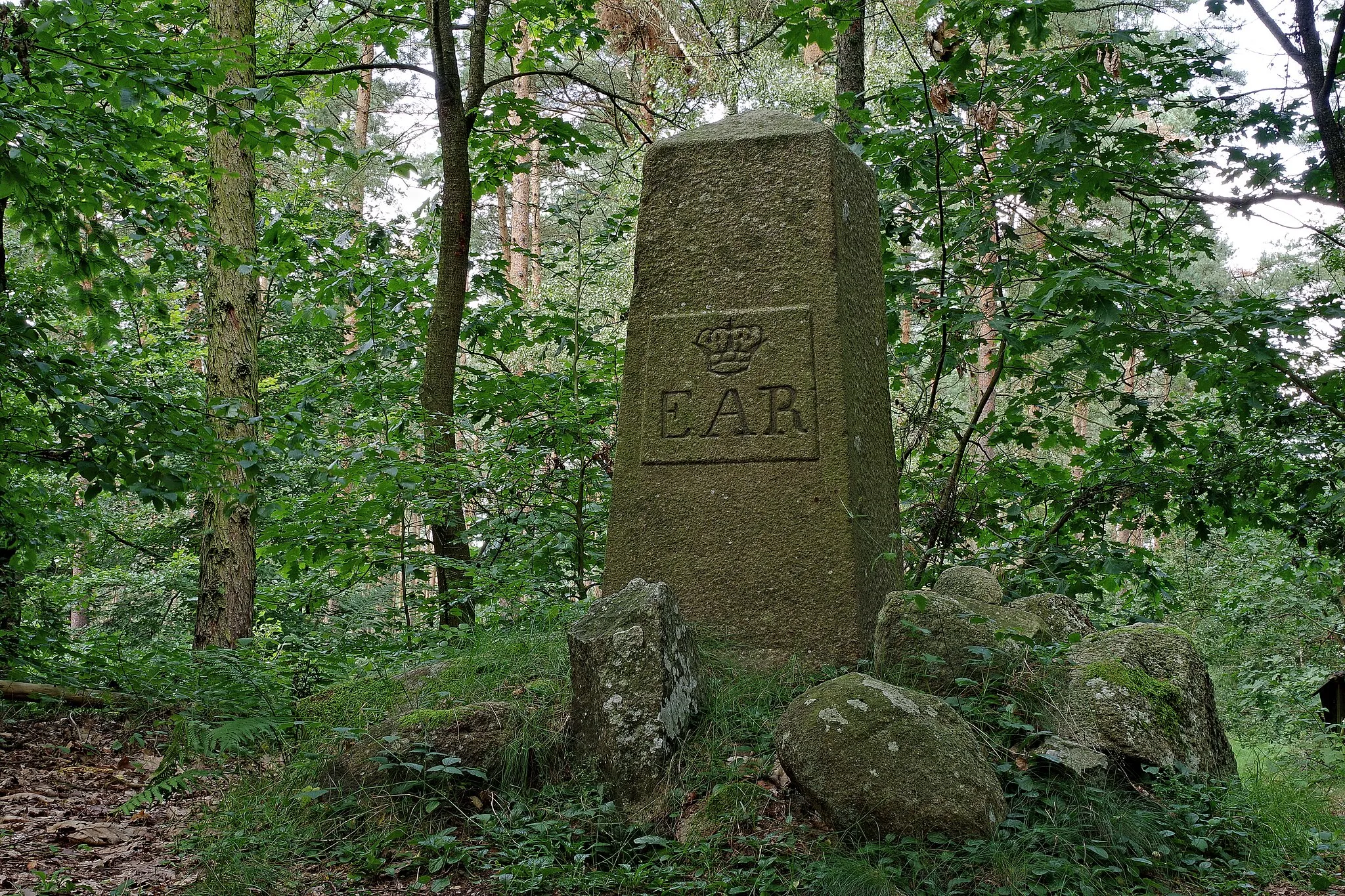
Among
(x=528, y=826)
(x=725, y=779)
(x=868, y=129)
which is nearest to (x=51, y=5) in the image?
(x=528, y=826)

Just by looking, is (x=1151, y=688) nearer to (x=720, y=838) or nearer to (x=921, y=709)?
(x=921, y=709)

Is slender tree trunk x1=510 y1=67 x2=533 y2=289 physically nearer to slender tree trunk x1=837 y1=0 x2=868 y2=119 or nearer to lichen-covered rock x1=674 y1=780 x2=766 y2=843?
slender tree trunk x1=837 y1=0 x2=868 y2=119

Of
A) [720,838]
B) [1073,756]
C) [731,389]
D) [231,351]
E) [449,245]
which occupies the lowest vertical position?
[720,838]

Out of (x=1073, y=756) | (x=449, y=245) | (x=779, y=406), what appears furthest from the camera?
(x=449, y=245)

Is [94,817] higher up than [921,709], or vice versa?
[921,709]

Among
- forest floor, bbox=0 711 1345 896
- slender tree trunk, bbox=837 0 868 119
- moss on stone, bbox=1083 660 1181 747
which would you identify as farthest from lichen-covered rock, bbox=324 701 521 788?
slender tree trunk, bbox=837 0 868 119

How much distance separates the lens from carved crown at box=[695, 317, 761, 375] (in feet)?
14.5

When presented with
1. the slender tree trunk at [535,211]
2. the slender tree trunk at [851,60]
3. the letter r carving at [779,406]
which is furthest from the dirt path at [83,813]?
the slender tree trunk at [535,211]

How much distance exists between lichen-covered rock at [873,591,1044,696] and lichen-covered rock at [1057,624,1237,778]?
254 millimetres

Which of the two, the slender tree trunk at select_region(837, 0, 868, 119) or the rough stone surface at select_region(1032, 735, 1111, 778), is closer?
the rough stone surface at select_region(1032, 735, 1111, 778)

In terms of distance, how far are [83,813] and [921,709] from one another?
331 centimetres

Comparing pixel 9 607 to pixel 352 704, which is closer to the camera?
pixel 352 704

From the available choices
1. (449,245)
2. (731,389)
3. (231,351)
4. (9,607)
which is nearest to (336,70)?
(449,245)

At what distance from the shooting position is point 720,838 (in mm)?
3104
